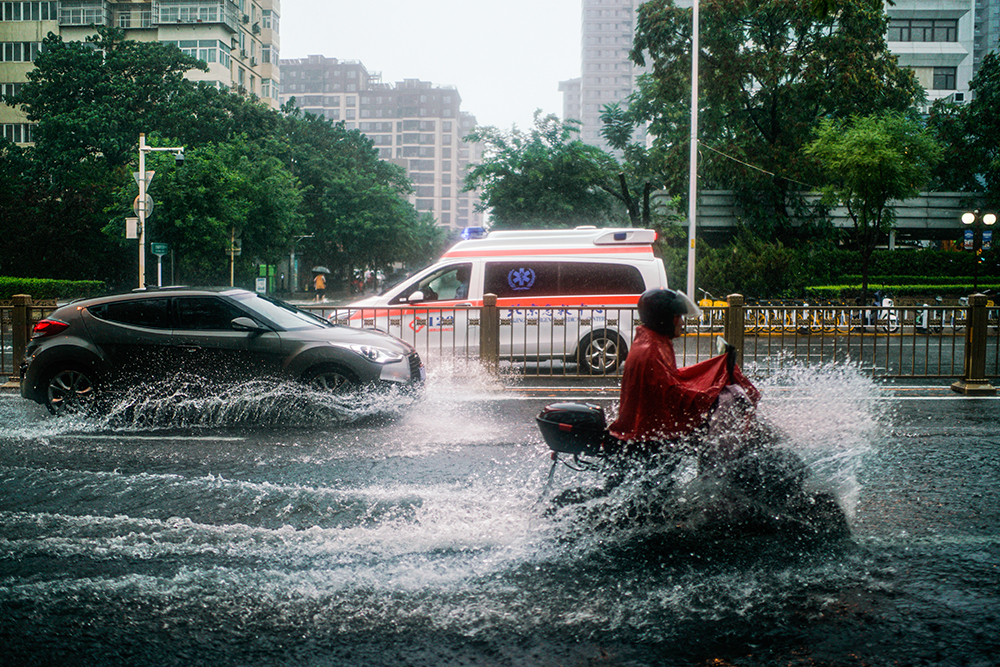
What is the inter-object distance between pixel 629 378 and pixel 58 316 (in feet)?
22.3

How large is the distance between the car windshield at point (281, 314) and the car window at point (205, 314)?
0.17 m

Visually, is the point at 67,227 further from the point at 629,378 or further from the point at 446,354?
the point at 629,378

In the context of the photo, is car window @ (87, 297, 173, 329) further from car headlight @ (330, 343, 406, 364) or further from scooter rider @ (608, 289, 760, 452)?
scooter rider @ (608, 289, 760, 452)

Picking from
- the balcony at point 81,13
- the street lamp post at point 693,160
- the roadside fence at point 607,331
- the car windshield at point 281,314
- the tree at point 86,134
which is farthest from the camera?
the balcony at point 81,13

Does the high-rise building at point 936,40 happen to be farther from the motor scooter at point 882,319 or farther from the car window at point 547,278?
the car window at point 547,278

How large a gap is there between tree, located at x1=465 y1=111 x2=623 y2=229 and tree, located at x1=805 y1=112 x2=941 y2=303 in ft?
34.5

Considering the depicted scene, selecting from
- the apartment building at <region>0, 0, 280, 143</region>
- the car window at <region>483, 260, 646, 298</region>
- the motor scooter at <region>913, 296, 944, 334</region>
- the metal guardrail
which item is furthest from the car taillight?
the apartment building at <region>0, 0, 280, 143</region>

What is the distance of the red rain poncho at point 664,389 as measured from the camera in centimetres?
421

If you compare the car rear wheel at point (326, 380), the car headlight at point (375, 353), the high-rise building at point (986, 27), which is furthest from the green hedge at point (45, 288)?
the high-rise building at point (986, 27)

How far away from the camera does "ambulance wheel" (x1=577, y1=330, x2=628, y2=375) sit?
11.6 m

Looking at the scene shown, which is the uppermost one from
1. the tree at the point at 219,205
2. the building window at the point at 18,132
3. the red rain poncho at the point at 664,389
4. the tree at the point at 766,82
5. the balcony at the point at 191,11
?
the balcony at the point at 191,11

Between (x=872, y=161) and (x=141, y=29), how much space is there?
57.5 meters

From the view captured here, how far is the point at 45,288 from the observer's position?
3166cm

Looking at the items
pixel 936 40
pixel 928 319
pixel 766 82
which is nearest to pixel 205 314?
pixel 928 319
